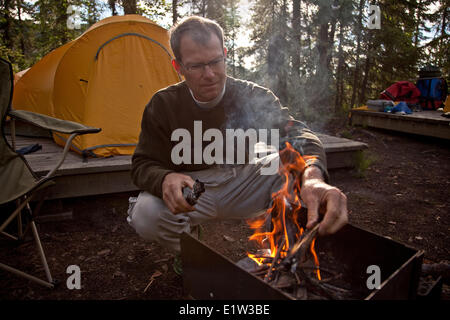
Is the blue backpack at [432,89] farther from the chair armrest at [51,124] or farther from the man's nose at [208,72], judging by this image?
the chair armrest at [51,124]

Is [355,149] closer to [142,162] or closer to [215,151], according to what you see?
[215,151]

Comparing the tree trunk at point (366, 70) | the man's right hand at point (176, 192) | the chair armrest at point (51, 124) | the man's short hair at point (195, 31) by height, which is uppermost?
the tree trunk at point (366, 70)

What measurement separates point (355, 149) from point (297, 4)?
7.71 meters

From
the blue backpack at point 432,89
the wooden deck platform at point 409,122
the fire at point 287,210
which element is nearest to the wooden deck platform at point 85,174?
the fire at point 287,210

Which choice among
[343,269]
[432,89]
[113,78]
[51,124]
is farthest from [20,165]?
[432,89]

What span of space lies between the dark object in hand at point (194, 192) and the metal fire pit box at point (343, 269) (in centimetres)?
21

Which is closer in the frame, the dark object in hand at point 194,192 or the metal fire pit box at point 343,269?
the metal fire pit box at point 343,269

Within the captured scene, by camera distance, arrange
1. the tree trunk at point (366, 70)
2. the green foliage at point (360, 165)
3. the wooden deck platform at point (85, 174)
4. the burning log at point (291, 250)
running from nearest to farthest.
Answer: the burning log at point (291, 250) → the wooden deck platform at point (85, 174) → the green foliage at point (360, 165) → the tree trunk at point (366, 70)

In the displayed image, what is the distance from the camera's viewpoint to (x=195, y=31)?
1.94 metres

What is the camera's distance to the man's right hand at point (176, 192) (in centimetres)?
156

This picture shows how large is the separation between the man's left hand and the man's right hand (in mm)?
620

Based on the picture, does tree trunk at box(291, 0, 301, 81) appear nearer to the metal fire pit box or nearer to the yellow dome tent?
the yellow dome tent

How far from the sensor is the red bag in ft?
24.7

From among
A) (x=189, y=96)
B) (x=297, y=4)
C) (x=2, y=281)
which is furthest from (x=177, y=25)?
(x=297, y=4)
